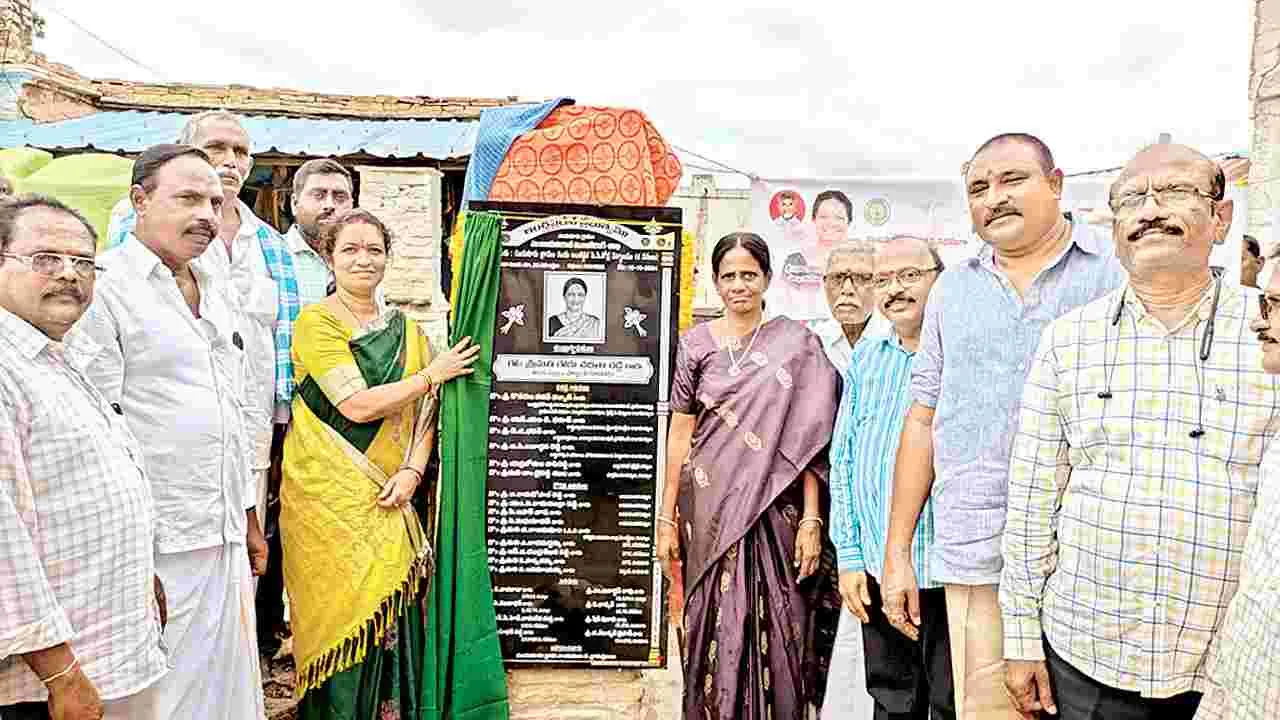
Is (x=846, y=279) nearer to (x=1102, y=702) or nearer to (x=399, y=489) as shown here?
(x=399, y=489)

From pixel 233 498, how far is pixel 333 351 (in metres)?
0.64

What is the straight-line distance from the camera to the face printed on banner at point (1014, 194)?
2.62 metres

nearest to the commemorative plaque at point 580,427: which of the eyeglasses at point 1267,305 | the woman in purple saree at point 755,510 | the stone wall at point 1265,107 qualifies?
the woman in purple saree at point 755,510

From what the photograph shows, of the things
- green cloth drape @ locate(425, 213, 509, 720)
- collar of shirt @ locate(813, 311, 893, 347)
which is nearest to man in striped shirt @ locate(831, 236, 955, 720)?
collar of shirt @ locate(813, 311, 893, 347)

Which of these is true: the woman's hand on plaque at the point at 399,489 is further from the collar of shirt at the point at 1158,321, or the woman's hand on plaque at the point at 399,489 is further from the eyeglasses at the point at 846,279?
the collar of shirt at the point at 1158,321

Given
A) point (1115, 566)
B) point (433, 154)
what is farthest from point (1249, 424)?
point (433, 154)

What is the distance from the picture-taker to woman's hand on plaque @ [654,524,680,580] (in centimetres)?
377

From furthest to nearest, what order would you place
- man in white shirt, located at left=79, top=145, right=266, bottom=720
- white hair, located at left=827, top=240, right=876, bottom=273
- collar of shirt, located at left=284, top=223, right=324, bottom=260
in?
collar of shirt, located at left=284, top=223, right=324, bottom=260 < white hair, located at left=827, top=240, right=876, bottom=273 < man in white shirt, located at left=79, top=145, right=266, bottom=720

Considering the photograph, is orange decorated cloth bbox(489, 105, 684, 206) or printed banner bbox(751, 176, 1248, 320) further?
printed banner bbox(751, 176, 1248, 320)

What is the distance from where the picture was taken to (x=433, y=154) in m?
7.97

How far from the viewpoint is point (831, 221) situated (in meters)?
7.39

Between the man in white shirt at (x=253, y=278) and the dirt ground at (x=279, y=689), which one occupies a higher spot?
the man in white shirt at (x=253, y=278)

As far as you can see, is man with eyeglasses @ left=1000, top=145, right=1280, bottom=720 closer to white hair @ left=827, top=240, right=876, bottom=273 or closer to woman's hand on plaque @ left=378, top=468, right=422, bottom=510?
white hair @ left=827, top=240, right=876, bottom=273

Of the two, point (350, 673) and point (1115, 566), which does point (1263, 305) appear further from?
point (350, 673)
